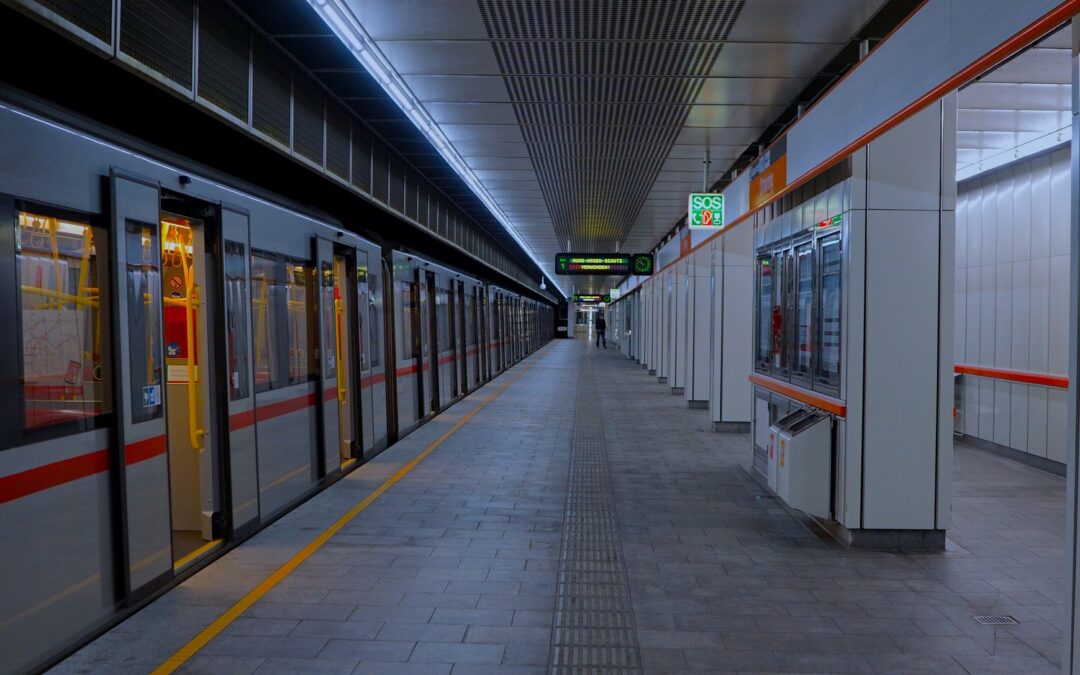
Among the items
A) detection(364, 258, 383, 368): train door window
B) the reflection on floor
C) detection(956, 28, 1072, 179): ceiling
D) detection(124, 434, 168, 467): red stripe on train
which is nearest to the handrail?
detection(956, 28, 1072, 179): ceiling

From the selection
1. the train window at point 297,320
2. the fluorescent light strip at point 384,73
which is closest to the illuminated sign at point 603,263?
the fluorescent light strip at point 384,73

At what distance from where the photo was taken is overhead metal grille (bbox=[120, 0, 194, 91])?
4.11 metres

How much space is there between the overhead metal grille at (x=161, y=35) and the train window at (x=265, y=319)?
4.84ft

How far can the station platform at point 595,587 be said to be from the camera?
374cm

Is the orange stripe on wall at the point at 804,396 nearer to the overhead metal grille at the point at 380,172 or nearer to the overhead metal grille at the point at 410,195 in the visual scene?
the overhead metal grille at the point at 380,172

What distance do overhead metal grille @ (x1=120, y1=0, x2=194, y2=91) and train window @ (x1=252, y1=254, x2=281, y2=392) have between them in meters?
1.48

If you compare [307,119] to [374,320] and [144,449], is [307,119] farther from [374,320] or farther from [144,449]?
[144,449]

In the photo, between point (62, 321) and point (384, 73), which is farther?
point (384, 73)

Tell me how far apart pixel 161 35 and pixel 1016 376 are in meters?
9.02

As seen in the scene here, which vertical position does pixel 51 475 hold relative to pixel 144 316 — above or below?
below

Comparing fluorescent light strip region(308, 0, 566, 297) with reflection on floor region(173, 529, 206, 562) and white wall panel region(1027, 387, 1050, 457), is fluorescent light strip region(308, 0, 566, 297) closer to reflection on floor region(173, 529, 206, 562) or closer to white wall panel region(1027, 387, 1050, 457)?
reflection on floor region(173, 529, 206, 562)

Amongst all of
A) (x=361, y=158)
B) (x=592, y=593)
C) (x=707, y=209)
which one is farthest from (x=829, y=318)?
(x=361, y=158)

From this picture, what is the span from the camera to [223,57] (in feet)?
17.3

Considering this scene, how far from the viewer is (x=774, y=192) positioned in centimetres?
730
